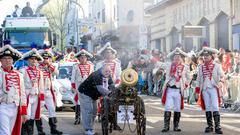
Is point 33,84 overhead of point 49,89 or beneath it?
overhead

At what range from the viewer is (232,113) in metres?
19.5

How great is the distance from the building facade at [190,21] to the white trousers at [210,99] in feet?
52.6

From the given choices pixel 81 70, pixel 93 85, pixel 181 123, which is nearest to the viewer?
pixel 93 85

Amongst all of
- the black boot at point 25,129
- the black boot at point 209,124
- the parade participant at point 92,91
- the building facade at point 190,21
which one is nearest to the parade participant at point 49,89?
the parade participant at point 92,91

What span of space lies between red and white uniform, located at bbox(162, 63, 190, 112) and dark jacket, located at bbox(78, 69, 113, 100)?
163 centimetres

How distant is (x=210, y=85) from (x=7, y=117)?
575 centimetres

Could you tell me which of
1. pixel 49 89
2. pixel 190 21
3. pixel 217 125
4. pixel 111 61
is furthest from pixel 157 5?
pixel 49 89

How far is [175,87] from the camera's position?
48.5ft

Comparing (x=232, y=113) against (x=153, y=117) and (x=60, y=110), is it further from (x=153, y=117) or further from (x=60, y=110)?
(x=60, y=110)

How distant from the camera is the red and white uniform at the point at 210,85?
14.6 meters

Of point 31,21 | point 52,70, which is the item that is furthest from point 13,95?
point 31,21

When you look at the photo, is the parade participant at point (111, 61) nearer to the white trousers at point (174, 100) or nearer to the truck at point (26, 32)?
the white trousers at point (174, 100)

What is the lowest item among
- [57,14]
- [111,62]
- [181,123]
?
[181,123]

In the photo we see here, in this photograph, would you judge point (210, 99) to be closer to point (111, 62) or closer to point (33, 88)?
point (111, 62)
